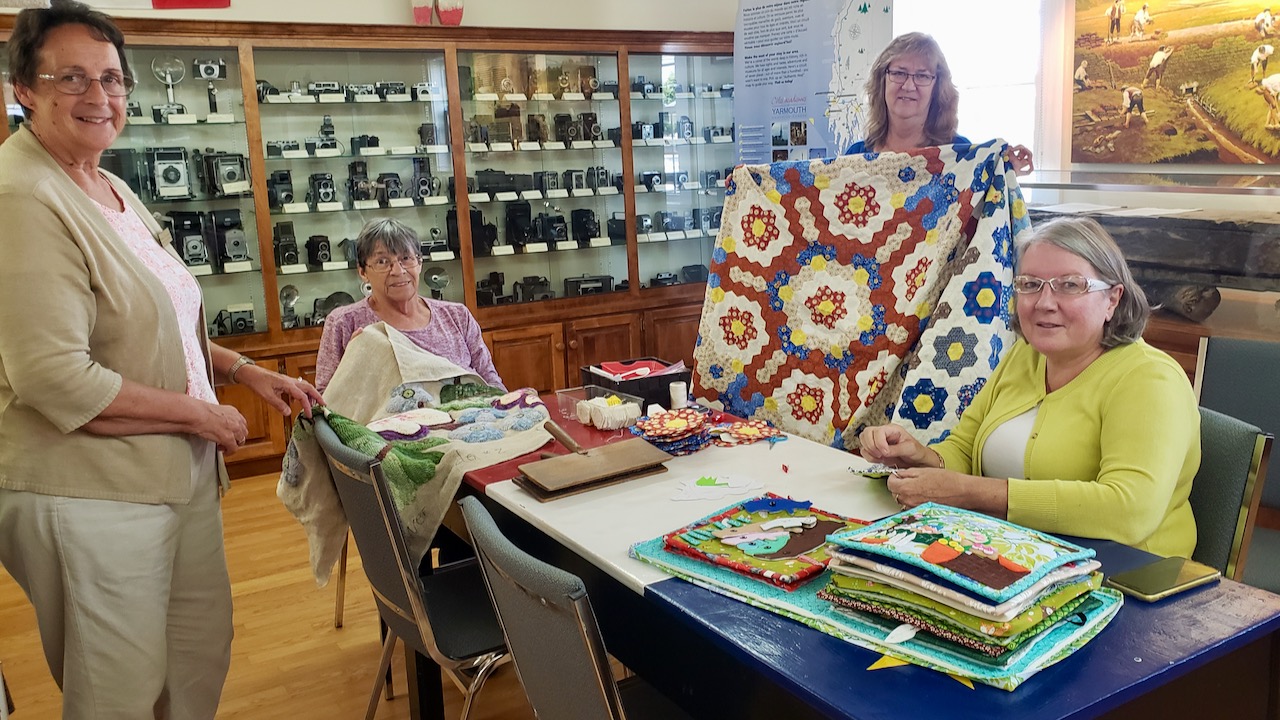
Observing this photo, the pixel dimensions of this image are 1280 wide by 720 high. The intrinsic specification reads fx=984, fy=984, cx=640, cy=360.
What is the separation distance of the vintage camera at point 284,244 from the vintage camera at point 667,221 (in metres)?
2.07

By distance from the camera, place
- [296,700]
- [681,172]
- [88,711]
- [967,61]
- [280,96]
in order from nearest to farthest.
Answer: [88,711], [296,700], [280,96], [967,61], [681,172]

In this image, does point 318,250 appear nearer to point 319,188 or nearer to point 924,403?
point 319,188

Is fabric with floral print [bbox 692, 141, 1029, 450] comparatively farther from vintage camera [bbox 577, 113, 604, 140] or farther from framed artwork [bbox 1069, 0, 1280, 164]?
vintage camera [bbox 577, 113, 604, 140]

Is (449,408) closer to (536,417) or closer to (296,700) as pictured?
(536,417)

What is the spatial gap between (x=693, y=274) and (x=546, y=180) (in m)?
1.13

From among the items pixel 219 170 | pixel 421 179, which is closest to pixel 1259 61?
pixel 421 179

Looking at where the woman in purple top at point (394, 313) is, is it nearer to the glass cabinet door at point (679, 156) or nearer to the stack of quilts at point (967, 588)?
the stack of quilts at point (967, 588)

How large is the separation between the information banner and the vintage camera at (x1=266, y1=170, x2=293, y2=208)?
243 cm

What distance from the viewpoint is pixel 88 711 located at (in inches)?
75.0

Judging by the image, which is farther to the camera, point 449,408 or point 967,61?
point 967,61

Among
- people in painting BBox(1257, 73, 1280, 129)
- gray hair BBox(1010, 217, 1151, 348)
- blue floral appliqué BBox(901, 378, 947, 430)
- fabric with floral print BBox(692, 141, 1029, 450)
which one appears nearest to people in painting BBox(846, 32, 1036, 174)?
fabric with floral print BBox(692, 141, 1029, 450)

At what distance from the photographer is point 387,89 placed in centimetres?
500

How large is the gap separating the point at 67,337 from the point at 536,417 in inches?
43.0

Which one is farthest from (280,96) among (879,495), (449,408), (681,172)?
(879,495)
